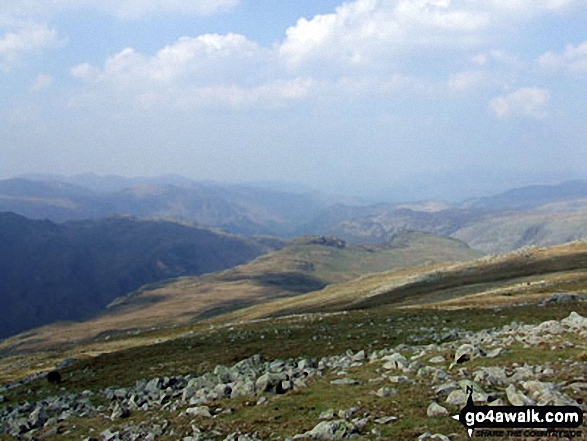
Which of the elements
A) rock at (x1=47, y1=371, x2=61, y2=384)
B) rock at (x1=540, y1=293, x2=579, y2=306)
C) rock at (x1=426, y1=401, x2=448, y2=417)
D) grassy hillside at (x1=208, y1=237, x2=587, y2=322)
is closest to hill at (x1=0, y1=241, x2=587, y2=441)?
rock at (x1=426, y1=401, x2=448, y2=417)

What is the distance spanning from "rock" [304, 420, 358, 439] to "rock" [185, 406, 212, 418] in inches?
202

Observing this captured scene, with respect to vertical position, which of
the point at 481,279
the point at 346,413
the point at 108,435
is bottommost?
the point at 481,279

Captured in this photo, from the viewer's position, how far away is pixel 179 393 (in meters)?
Answer: 24.4

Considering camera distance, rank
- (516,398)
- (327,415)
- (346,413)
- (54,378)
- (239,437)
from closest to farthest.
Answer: (516,398)
(239,437)
(346,413)
(327,415)
(54,378)

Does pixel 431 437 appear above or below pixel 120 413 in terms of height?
above

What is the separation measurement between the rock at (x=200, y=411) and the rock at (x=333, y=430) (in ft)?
16.8

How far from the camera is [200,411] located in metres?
19.9

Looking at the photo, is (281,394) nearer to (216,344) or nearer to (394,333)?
(394,333)

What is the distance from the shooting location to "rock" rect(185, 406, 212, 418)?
19.6 meters

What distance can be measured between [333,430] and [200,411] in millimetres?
6295

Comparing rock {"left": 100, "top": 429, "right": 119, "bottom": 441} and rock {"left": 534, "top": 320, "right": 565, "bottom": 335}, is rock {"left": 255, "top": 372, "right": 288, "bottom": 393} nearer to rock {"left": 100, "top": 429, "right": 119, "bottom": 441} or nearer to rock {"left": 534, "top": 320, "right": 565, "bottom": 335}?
rock {"left": 100, "top": 429, "right": 119, "bottom": 441}

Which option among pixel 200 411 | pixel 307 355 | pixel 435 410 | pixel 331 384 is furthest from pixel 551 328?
pixel 200 411

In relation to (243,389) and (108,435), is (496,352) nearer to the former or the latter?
(243,389)

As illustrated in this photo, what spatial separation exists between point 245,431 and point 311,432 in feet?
8.49
